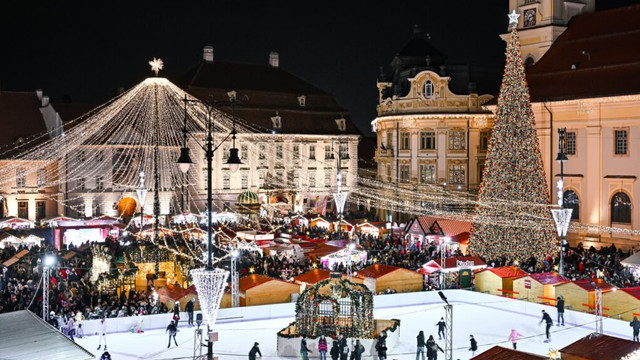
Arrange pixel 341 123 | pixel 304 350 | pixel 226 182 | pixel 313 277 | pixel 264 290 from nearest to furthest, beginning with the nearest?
pixel 304 350 < pixel 264 290 < pixel 313 277 < pixel 226 182 < pixel 341 123

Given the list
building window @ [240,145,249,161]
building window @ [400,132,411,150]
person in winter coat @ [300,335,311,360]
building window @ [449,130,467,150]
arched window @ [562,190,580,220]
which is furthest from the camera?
building window @ [240,145,249,161]

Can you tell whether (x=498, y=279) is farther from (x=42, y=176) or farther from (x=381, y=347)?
(x=42, y=176)

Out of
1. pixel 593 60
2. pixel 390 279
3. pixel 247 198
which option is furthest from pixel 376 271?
pixel 247 198

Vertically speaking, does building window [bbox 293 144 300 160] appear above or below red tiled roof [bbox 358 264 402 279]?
above

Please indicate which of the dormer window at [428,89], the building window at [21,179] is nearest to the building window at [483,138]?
the dormer window at [428,89]

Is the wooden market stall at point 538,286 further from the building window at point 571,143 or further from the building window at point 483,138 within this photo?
the building window at point 483,138

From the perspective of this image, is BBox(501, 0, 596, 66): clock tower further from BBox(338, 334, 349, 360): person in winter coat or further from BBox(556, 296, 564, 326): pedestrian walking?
BBox(338, 334, 349, 360): person in winter coat

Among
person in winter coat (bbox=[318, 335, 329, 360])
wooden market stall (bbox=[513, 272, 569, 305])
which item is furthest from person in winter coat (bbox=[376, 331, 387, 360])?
wooden market stall (bbox=[513, 272, 569, 305])

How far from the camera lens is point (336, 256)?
118 feet

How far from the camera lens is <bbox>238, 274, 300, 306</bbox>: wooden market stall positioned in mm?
28844

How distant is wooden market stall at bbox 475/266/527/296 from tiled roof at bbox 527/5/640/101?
1338 cm

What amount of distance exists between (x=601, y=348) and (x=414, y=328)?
898cm

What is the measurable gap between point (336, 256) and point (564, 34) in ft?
69.3

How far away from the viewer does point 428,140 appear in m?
→ 53.8
